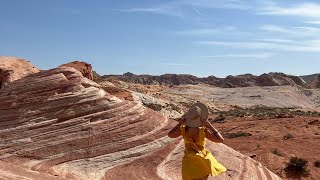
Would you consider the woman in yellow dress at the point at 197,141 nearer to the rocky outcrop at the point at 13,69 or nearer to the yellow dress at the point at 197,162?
the yellow dress at the point at 197,162

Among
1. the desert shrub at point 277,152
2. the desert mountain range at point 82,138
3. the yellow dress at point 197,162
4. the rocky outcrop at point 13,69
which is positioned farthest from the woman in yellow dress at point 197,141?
the desert shrub at point 277,152

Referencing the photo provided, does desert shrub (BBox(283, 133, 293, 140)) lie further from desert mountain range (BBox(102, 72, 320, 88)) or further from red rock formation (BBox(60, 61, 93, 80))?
desert mountain range (BBox(102, 72, 320, 88))

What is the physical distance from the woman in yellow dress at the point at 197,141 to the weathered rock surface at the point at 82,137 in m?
4.26

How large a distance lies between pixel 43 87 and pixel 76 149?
2699mm

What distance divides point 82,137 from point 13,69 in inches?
289

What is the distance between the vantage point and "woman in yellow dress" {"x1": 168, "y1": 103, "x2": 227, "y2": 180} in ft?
18.1

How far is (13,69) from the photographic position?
1677 centimetres

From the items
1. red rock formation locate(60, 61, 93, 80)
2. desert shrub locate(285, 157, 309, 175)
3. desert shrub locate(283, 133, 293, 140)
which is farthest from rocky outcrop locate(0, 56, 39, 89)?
desert shrub locate(283, 133, 293, 140)

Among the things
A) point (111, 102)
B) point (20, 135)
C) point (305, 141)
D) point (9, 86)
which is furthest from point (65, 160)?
point (305, 141)

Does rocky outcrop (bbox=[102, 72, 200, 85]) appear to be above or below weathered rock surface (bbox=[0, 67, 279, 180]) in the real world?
below

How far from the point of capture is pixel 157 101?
50594 mm

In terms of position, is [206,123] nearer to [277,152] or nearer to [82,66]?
[277,152]

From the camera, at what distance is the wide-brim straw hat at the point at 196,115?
5535 millimetres

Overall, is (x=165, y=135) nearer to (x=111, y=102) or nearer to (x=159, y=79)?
(x=111, y=102)
